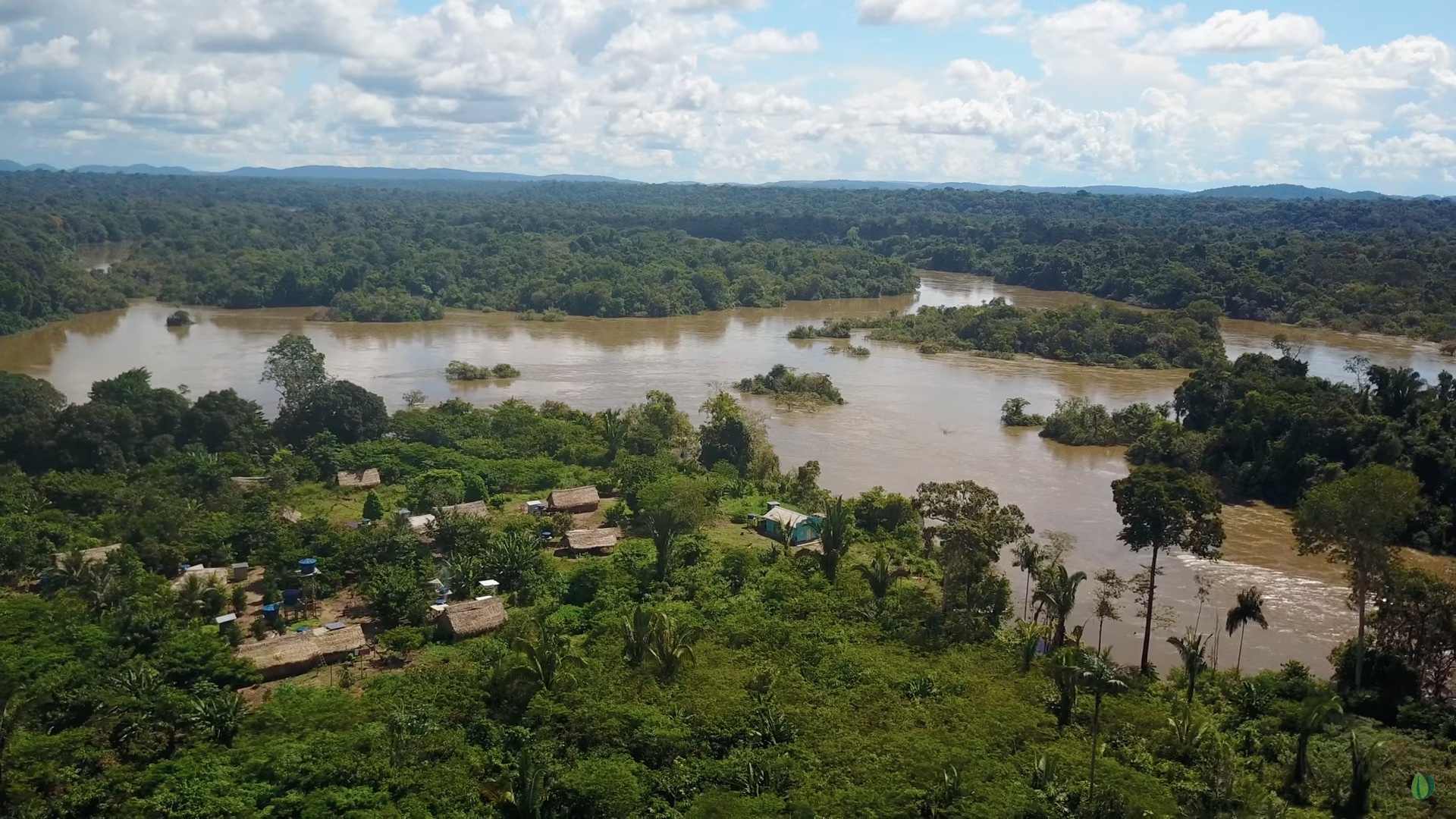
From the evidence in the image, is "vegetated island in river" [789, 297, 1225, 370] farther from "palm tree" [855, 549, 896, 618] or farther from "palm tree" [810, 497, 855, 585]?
"palm tree" [855, 549, 896, 618]

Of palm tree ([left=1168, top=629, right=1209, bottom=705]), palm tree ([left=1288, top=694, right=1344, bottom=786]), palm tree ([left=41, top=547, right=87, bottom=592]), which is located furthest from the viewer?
palm tree ([left=41, top=547, right=87, bottom=592])

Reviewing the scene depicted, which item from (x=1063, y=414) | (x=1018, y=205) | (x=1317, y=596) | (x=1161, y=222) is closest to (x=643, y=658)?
(x=1317, y=596)

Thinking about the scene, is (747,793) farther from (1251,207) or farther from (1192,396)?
(1251,207)

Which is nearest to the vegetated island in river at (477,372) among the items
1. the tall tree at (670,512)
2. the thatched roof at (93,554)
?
the tall tree at (670,512)

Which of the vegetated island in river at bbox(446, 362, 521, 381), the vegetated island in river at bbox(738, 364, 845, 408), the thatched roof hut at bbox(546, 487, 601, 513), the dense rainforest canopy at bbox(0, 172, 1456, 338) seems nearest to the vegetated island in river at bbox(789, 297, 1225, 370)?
the dense rainforest canopy at bbox(0, 172, 1456, 338)

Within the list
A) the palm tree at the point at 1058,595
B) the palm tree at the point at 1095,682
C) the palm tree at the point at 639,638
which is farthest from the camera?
the palm tree at the point at 1058,595

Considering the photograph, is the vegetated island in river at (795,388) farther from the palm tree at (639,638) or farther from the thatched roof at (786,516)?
the palm tree at (639,638)
